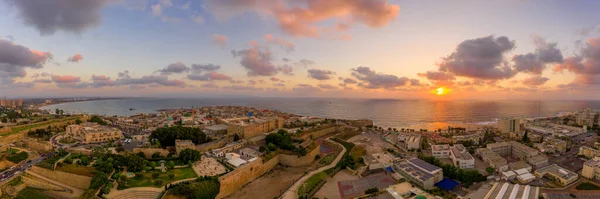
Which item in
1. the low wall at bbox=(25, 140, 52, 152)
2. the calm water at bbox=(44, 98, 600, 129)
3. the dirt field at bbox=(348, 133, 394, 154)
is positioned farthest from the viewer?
the calm water at bbox=(44, 98, 600, 129)

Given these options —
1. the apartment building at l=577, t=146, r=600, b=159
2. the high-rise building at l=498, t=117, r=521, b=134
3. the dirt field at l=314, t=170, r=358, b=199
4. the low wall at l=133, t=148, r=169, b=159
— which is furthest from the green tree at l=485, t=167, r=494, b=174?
the low wall at l=133, t=148, r=169, b=159

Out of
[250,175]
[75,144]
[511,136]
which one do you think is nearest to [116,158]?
[250,175]

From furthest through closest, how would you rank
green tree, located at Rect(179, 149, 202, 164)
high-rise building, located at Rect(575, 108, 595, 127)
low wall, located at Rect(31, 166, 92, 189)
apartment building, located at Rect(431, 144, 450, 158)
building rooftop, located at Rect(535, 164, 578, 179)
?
1. high-rise building, located at Rect(575, 108, 595, 127)
2. apartment building, located at Rect(431, 144, 450, 158)
3. green tree, located at Rect(179, 149, 202, 164)
4. building rooftop, located at Rect(535, 164, 578, 179)
5. low wall, located at Rect(31, 166, 92, 189)

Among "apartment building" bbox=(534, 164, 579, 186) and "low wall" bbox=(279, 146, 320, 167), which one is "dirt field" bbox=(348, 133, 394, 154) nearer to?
"low wall" bbox=(279, 146, 320, 167)

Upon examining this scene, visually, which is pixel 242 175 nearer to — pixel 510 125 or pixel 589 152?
pixel 589 152

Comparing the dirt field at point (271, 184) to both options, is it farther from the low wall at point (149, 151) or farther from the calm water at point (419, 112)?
the calm water at point (419, 112)

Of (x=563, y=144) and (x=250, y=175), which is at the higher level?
(x=563, y=144)

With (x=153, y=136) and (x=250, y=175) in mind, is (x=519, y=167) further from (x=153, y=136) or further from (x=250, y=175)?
(x=153, y=136)
